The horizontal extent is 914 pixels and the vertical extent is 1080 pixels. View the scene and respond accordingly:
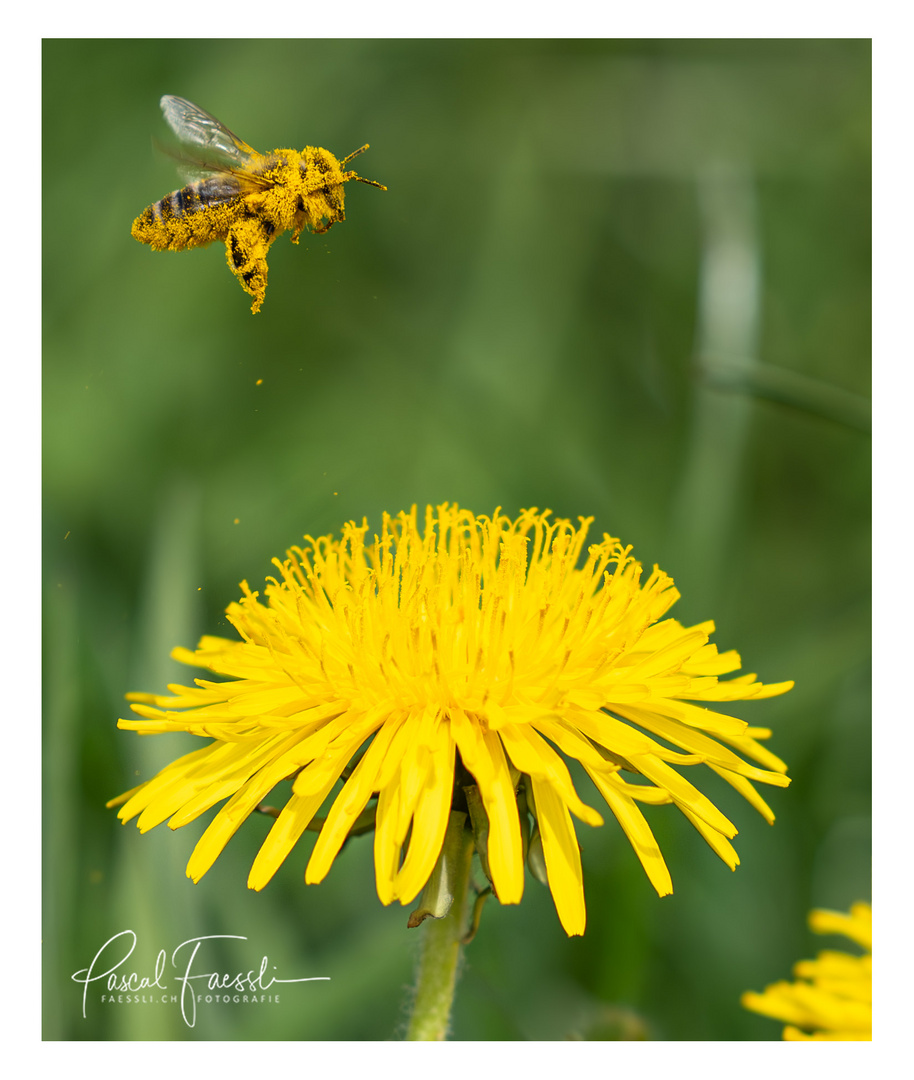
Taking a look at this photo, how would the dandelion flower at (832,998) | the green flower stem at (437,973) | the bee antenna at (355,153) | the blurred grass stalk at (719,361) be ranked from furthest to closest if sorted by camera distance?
1. the blurred grass stalk at (719,361)
2. the bee antenna at (355,153)
3. the dandelion flower at (832,998)
4. the green flower stem at (437,973)

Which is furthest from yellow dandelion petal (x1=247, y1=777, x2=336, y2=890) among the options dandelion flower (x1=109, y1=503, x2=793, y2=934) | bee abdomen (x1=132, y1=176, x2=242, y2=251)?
bee abdomen (x1=132, y1=176, x2=242, y2=251)

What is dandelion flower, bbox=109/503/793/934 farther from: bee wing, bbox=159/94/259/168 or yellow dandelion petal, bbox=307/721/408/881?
bee wing, bbox=159/94/259/168

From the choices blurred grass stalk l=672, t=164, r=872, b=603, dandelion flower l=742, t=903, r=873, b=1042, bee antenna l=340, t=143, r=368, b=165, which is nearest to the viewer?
dandelion flower l=742, t=903, r=873, b=1042

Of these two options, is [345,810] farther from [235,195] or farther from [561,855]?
[235,195]

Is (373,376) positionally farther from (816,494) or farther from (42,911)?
(42,911)

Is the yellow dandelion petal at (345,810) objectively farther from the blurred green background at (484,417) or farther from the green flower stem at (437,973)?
the blurred green background at (484,417)

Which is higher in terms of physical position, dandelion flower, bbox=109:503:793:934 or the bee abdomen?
the bee abdomen

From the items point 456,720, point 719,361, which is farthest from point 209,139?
point 719,361

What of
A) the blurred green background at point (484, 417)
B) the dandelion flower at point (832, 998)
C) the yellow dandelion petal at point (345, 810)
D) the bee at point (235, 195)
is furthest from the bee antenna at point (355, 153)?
the dandelion flower at point (832, 998)
